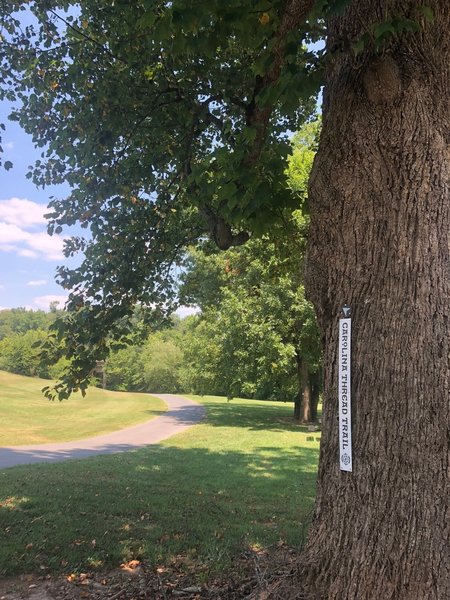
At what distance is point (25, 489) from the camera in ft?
26.7

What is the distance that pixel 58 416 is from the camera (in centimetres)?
3106

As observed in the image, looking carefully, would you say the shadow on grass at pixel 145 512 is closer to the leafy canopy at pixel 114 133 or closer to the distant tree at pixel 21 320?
the leafy canopy at pixel 114 133

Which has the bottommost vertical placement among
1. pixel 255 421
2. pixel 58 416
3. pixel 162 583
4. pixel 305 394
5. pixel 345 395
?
Result: pixel 58 416

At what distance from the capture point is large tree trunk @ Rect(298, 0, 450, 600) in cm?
242

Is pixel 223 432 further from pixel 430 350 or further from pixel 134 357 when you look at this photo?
pixel 134 357

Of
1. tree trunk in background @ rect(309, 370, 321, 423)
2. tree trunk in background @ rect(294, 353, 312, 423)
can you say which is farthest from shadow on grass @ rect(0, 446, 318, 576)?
tree trunk in background @ rect(309, 370, 321, 423)

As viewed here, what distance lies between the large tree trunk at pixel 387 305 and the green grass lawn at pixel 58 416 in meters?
17.2

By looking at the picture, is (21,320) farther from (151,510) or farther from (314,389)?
(151,510)

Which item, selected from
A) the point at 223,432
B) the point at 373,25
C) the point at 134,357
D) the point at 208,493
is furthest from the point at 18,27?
the point at 134,357

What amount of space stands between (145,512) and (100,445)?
11.1m

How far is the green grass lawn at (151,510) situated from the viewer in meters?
5.01

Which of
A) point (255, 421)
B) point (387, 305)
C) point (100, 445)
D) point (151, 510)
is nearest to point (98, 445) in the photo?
point (100, 445)

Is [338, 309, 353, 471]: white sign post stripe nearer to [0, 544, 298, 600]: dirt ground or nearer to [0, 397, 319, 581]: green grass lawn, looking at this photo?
[0, 544, 298, 600]: dirt ground

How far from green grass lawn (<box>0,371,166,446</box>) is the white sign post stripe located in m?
17.2
